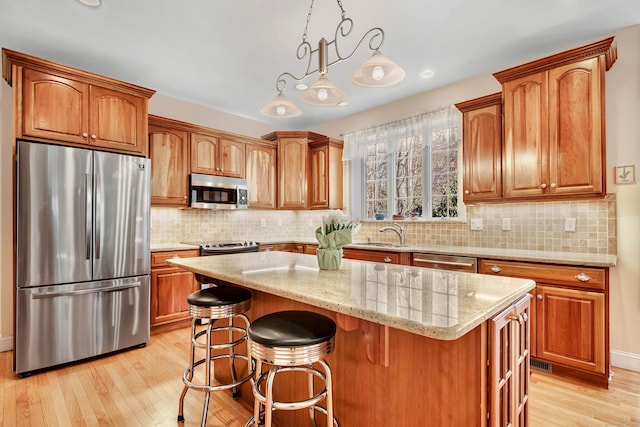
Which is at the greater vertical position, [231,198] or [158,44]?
[158,44]

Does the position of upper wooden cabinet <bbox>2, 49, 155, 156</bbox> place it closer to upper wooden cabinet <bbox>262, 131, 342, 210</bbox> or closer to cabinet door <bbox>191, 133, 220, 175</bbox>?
cabinet door <bbox>191, 133, 220, 175</bbox>

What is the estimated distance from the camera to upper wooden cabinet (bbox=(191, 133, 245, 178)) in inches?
155

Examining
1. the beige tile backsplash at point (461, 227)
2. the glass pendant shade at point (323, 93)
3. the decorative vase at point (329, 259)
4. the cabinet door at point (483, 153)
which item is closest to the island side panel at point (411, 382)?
the decorative vase at point (329, 259)

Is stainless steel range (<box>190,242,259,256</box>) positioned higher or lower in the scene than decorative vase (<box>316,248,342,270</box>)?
lower

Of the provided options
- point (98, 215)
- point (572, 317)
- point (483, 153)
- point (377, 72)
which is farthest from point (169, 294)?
point (572, 317)

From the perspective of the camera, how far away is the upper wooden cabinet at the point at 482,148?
9.83 ft

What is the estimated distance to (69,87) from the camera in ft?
8.86

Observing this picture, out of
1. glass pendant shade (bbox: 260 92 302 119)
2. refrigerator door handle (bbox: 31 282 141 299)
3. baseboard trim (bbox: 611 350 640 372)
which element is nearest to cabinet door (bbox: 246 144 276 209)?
refrigerator door handle (bbox: 31 282 141 299)

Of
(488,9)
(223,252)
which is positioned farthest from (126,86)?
(488,9)

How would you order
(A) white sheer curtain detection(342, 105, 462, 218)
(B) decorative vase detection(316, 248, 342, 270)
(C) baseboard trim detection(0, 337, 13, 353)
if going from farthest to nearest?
(A) white sheer curtain detection(342, 105, 462, 218), (C) baseboard trim detection(0, 337, 13, 353), (B) decorative vase detection(316, 248, 342, 270)

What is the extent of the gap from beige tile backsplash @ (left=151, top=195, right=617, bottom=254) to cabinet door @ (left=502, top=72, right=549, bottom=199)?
0.39 meters

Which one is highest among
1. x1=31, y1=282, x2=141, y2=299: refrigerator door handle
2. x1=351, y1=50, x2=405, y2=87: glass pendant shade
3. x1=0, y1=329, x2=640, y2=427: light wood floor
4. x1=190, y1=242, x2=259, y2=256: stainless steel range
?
x1=351, y1=50, x2=405, y2=87: glass pendant shade

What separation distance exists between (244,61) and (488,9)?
82.6 inches

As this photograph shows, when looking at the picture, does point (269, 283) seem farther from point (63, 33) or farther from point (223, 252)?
point (63, 33)
